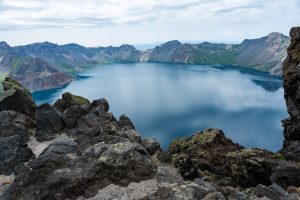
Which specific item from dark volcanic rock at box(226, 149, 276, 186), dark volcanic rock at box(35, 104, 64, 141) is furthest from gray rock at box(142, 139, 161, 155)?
dark volcanic rock at box(35, 104, 64, 141)

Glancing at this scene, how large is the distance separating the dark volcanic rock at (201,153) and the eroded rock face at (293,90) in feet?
37.6

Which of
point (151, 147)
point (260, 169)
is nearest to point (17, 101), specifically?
point (151, 147)

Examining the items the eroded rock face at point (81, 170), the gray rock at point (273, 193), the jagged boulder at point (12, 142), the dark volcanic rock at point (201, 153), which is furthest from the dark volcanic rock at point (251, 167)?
the jagged boulder at point (12, 142)

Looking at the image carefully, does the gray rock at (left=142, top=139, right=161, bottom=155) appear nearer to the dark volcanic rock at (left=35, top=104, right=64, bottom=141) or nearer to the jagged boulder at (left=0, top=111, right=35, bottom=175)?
the dark volcanic rock at (left=35, top=104, right=64, bottom=141)

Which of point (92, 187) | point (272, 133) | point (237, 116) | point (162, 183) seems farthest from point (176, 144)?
point (237, 116)

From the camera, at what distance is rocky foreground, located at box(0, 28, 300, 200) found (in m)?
41.6

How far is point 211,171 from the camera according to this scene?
186 feet

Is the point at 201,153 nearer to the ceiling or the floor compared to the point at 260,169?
nearer to the floor

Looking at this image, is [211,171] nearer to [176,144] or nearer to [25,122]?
[176,144]

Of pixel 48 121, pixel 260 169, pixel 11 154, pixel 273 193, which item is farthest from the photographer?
pixel 48 121

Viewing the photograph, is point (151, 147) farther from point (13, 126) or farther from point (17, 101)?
point (17, 101)

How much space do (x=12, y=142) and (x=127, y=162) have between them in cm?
2649

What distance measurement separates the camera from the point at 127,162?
160 ft

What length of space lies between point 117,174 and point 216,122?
131m
